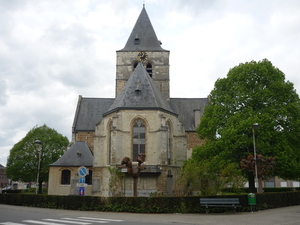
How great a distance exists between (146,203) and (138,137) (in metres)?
11.3

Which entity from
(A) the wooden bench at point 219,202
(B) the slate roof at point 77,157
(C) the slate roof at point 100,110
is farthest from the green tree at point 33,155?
(A) the wooden bench at point 219,202

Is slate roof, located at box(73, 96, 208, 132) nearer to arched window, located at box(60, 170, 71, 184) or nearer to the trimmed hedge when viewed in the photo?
arched window, located at box(60, 170, 71, 184)

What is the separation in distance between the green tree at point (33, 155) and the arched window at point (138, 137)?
→ 2146cm

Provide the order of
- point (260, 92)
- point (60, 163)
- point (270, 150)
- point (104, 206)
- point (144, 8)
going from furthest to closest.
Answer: point (144, 8) → point (60, 163) → point (260, 92) → point (270, 150) → point (104, 206)

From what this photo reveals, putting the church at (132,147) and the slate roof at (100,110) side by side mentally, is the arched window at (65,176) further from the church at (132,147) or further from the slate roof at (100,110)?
the slate roof at (100,110)

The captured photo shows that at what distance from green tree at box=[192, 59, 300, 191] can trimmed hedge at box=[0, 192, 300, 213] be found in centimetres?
375

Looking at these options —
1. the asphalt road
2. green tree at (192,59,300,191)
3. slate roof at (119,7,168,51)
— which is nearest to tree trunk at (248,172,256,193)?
green tree at (192,59,300,191)

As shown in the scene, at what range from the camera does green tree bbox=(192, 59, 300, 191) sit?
22047mm

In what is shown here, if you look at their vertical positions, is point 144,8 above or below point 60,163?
above

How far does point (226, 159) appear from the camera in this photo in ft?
76.3

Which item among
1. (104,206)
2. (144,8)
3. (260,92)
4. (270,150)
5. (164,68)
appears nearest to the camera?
(104,206)

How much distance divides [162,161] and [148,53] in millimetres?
19085

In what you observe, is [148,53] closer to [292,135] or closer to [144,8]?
[144,8]

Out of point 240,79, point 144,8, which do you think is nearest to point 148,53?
point 144,8
